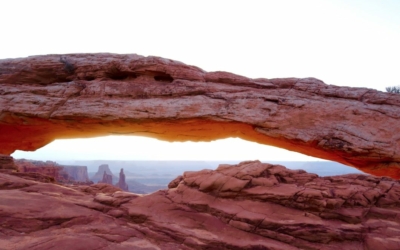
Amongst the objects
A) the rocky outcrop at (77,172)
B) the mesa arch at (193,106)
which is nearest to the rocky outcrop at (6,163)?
the mesa arch at (193,106)

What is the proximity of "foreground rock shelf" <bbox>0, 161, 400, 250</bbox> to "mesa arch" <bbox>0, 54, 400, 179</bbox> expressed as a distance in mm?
1886

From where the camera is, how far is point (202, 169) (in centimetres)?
1302

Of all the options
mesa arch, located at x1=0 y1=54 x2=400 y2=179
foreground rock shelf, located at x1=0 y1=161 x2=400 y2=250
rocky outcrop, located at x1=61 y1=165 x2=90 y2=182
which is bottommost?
rocky outcrop, located at x1=61 y1=165 x2=90 y2=182

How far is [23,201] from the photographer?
10258mm

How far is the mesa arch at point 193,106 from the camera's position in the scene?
42.3ft

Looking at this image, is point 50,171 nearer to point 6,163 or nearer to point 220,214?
point 6,163

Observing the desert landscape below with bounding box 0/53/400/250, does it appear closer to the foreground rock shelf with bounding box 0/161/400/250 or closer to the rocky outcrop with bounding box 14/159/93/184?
the foreground rock shelf with bounding box 0/161/400/250

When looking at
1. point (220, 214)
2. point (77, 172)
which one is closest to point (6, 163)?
point (220, 214)

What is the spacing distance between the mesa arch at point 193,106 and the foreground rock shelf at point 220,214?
1.89 metres

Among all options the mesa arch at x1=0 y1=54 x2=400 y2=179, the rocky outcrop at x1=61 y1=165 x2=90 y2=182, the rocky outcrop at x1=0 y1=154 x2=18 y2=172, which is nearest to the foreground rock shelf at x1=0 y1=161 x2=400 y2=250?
the mesa arch at x1=0 y1=54 x2=400 y2=179

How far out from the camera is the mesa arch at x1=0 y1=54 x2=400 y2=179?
42.3ft

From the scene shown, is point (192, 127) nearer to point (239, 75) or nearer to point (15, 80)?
point (239, 75)

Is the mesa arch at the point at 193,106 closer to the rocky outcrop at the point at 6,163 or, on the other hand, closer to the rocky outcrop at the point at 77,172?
the rocky outcrop at the point at 6,163

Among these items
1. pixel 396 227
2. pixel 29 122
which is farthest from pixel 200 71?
pixel 396 227
